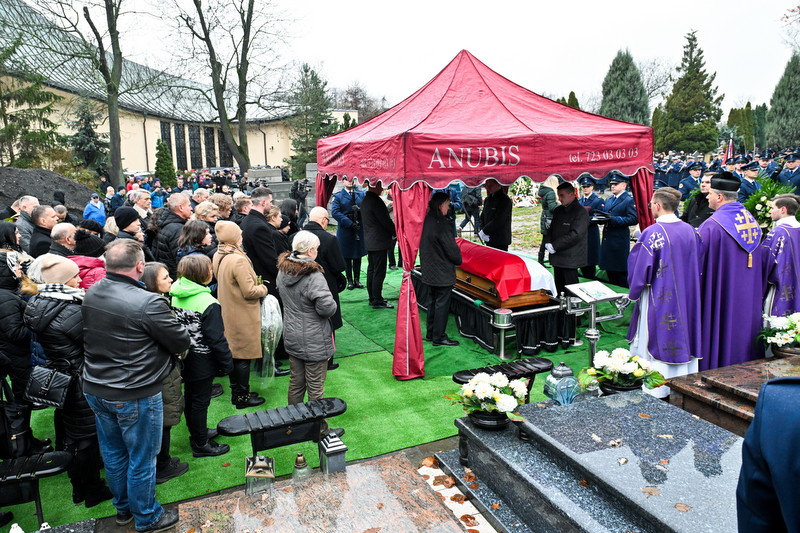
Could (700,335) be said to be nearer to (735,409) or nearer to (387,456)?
(735,409)

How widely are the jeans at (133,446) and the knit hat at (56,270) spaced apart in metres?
0.87

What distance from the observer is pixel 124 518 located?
381 centimetres

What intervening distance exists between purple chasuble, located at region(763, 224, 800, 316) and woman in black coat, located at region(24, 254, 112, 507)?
6369 millimetres

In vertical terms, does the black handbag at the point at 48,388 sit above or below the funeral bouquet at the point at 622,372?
above

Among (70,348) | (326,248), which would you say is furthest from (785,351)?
(70,348)

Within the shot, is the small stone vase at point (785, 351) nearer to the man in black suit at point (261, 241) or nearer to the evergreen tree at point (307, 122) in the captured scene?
the man in black suit at point (261, 241)

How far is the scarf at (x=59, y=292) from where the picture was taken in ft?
12.3

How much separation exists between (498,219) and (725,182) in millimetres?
3889

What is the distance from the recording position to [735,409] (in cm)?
441

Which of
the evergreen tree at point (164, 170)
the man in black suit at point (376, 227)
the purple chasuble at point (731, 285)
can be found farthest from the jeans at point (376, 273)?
the evergreen tree at point (164, 170)

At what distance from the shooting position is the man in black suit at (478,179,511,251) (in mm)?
9047

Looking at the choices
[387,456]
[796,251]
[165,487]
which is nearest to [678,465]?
[387,456]

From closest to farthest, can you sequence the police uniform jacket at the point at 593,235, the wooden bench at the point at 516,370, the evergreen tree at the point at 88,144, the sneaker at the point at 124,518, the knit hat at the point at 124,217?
the sneaker at the point at 124,518 → the wooden bench at the point at 516,370 → the knit hat at the point at 124,217 → the police uniform jacket at the point at 593,235 → the evergreen tree at the point at 88,144

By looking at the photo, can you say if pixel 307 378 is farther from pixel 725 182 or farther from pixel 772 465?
pixel 725 182
